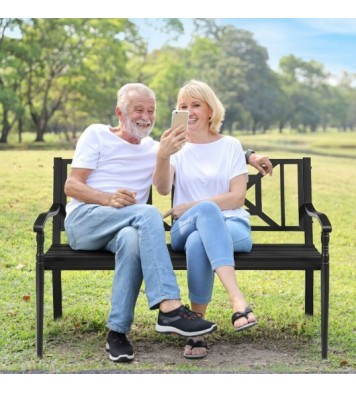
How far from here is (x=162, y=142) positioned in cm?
367

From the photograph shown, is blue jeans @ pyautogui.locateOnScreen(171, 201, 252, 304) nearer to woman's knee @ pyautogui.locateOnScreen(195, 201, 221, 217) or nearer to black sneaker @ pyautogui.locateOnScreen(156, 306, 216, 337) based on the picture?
woman's knee @ pyautogui.locateOnScreen(195, 201, 221, 217)

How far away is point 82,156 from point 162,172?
0.39 m

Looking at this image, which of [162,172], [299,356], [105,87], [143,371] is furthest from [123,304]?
[105,87]

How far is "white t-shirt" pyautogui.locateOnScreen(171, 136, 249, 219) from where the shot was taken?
390 cm

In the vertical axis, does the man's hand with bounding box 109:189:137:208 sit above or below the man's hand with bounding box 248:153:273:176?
below

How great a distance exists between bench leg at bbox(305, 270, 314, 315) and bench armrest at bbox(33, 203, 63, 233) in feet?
4.33

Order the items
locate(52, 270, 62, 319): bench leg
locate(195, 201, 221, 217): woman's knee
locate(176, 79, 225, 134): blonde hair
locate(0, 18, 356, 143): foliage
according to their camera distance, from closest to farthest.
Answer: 1. locate(195, 201, 221, 217): woman's knee
2. locate(176, 79, 225, 134): blonde hair
3. locate(52, 270, 62, 319): bench leg
4. locate(0, 18, 356, 143): foliage

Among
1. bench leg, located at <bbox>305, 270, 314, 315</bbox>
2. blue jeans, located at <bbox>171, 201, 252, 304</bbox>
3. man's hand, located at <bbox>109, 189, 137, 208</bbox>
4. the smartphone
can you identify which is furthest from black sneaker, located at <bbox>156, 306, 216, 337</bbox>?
bench leg, located at <bbox>305, 270, 314, 315</bbox>

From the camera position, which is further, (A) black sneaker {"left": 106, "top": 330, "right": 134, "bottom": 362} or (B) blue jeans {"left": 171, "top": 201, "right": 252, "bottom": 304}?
(A) black sneaker {"left": 106, "top": 330, "right": 134, "bottom": 362}

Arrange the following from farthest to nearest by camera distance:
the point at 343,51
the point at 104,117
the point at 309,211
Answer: the point at 104,117 → the point at 343,51 → the point at 309,211

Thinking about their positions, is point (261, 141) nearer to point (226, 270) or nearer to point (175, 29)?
point (175, 29)

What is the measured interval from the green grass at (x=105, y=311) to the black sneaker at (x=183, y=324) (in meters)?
0.25

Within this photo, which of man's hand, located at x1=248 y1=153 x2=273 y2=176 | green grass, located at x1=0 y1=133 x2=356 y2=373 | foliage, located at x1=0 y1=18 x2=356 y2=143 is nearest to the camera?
green grass, located at x1=0 y1=133 x2=356 y2=373

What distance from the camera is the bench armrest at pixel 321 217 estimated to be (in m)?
3.58
